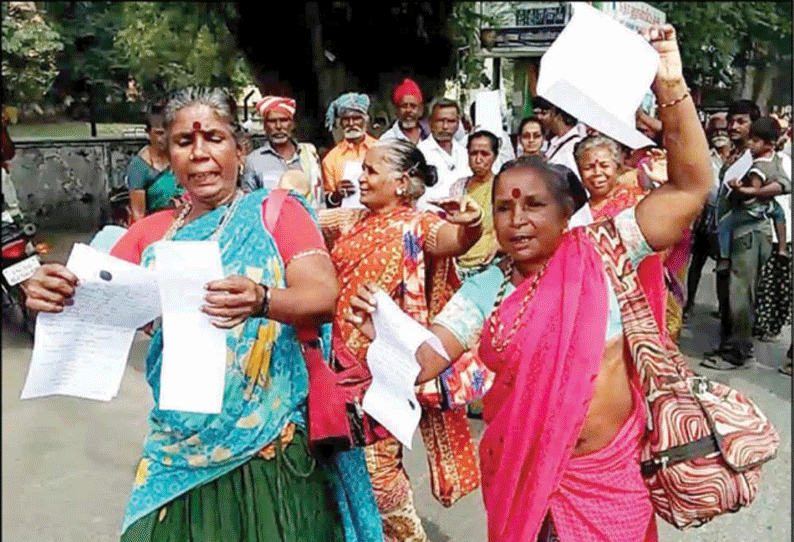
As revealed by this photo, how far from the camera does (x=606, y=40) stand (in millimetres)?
1865

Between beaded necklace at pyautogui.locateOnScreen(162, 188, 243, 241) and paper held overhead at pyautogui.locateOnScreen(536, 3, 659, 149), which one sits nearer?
paper held overhead at pyautogui.locateOnScreen(536, 3, 659, 149)

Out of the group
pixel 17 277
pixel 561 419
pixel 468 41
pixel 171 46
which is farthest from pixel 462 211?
pixel 468 41

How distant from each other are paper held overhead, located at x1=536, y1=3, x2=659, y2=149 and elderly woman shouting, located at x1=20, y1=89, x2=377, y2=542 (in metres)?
0.59

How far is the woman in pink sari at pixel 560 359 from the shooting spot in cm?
205

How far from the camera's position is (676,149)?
6.46ft

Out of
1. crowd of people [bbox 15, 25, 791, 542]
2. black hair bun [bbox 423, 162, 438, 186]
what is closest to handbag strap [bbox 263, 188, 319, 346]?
crowd of people [bbox 15, 25, 791, 542]

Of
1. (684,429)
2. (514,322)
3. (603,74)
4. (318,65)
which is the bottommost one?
(684,429)

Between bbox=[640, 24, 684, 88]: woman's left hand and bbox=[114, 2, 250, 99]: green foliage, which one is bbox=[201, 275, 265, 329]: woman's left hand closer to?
bbox=[640, 24, 684, 88]: woman's left hand

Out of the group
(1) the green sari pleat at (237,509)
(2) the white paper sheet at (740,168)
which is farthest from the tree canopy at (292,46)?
(1) the green sari pleat at (237,509)

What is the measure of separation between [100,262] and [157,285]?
0.40 feet

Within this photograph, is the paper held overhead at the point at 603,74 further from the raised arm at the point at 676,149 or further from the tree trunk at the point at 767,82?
the tree trunk at the point at 767,82

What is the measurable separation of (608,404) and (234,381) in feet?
2.67

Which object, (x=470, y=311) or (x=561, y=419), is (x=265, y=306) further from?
(x=561, y=419)

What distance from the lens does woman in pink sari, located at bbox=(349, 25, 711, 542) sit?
205 centimetres
